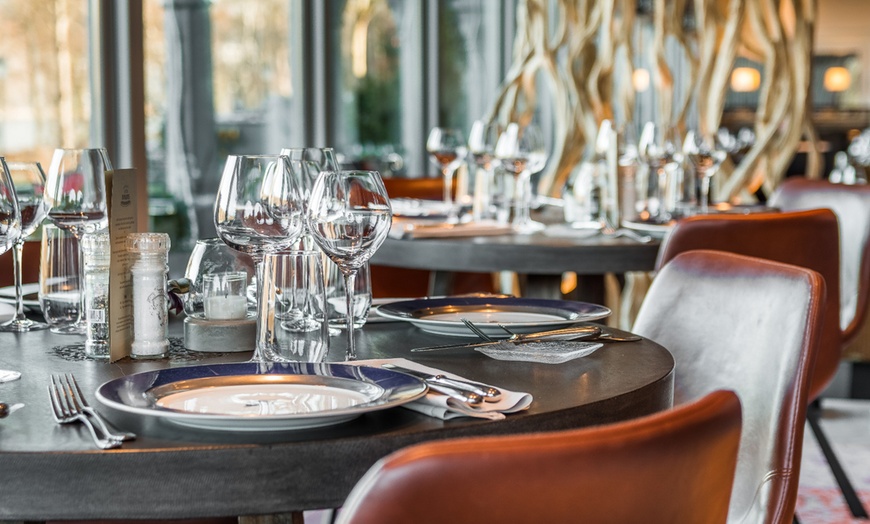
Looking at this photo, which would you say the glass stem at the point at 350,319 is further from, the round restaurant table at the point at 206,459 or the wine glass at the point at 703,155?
the wine glass at the point at 703,155

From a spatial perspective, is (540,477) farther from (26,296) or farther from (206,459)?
(26,296)

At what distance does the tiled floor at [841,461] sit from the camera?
9.22 ft

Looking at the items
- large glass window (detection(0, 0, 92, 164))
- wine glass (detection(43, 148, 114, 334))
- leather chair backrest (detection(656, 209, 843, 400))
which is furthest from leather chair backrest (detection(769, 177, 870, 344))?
large glass window (detection(0, 0, 92, 164))

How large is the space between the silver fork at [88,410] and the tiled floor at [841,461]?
2197mm

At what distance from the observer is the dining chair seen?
2705mm

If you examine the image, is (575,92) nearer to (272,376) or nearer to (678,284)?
(678,284)

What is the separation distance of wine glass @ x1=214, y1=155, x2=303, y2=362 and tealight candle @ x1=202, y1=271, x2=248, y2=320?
0.36ft

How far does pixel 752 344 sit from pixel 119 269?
0.81 metres

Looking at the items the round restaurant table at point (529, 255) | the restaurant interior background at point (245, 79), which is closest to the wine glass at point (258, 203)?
the round restaurant table at point (529, 255)

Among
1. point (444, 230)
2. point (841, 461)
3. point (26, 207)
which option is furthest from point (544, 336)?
point (841, 461)

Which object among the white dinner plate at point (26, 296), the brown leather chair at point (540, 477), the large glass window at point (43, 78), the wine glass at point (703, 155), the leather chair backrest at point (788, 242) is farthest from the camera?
the large glass window at point (43, 78)

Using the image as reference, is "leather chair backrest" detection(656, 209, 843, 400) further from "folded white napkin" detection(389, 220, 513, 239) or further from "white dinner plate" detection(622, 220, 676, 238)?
"folded white napkin" detection(389, 220, 513, 239)

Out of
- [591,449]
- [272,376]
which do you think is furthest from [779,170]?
[591,449]

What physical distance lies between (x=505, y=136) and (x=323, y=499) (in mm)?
2046
